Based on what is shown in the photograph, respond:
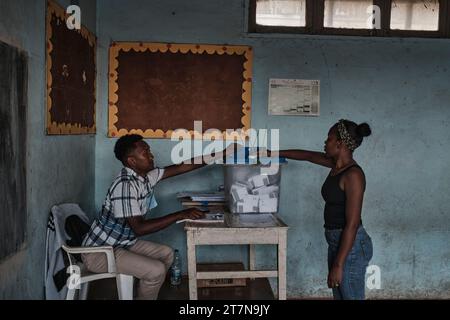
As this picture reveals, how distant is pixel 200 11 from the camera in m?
4.16

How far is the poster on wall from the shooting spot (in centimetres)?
421

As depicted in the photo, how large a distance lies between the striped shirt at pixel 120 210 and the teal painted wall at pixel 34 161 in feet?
1.01

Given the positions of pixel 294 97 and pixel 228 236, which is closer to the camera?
pixel 228 236

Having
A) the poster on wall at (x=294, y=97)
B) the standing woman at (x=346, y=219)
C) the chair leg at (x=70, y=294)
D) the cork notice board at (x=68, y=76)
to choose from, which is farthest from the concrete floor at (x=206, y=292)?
the poster on wall at (x=294, y=97)

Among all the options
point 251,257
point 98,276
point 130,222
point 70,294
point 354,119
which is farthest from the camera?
point 354,119

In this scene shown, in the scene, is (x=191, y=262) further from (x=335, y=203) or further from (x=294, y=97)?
(x=294, y=97)

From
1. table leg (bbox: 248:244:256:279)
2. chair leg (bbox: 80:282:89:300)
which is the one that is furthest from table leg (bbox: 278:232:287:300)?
chair leg (bbox: 80:282:89:300)

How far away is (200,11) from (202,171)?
51.6 inches

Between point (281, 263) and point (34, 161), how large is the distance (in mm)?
1502

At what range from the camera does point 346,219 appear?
2723mm

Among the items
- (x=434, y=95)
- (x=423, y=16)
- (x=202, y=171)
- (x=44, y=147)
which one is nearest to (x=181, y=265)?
(x=202, y=171)

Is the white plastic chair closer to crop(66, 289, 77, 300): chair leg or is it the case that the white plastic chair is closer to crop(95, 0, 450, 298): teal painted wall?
crop(66, 289, 77, 300): chair leg

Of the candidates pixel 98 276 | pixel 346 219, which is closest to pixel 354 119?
pixel 346 219

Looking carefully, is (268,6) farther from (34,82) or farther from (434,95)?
(34,82)
